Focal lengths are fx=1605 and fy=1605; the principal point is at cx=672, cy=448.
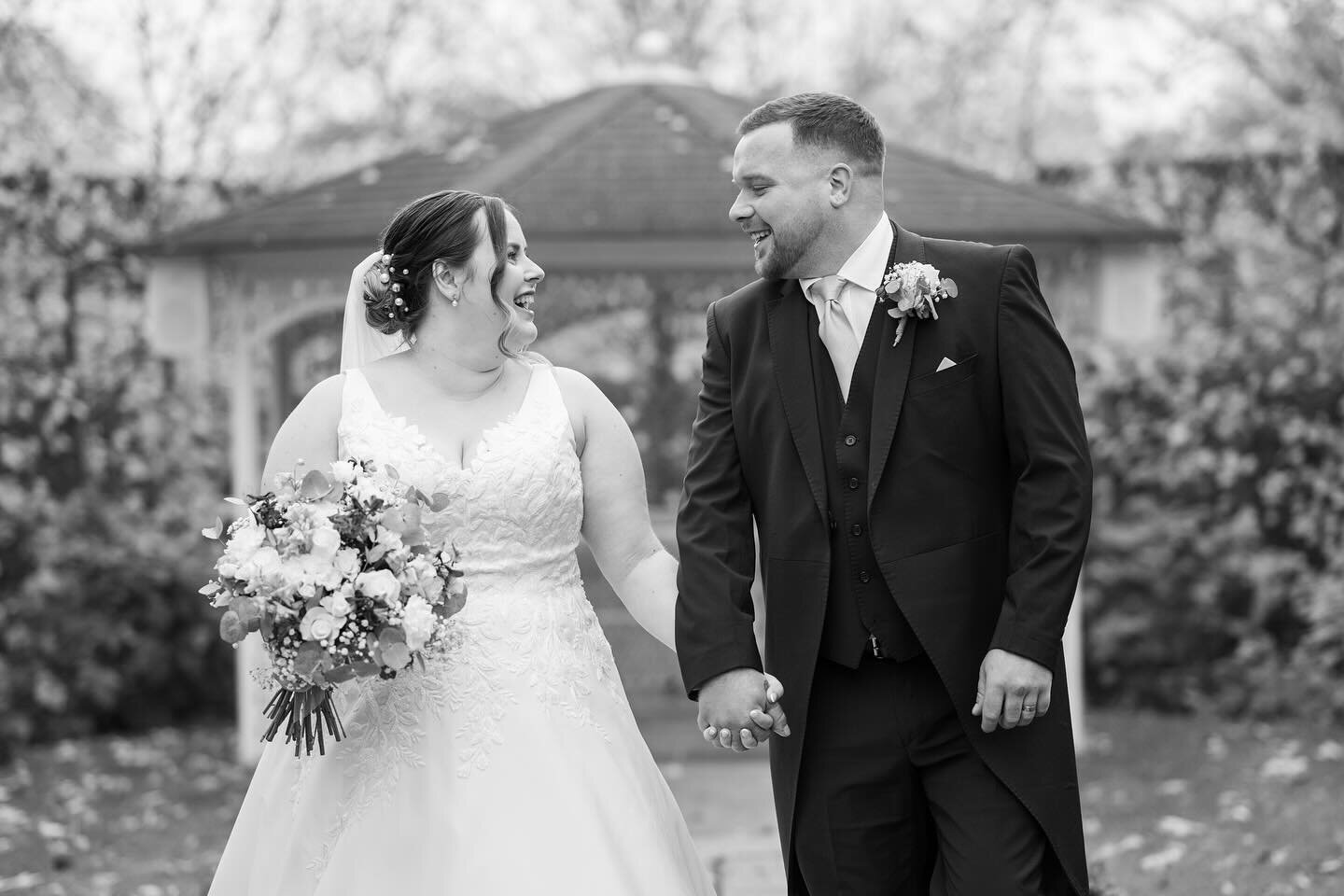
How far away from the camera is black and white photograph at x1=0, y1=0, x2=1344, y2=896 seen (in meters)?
3.20

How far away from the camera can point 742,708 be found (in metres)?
3.20

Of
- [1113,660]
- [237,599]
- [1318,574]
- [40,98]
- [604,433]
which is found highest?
[40,98]

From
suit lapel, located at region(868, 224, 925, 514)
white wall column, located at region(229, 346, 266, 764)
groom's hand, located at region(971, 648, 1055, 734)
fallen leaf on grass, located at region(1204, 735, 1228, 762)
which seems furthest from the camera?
white wall column, located at region(229, 346, 266, 764)

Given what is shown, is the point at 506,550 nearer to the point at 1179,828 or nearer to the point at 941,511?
the point at 941,511

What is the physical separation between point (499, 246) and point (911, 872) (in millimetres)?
1644

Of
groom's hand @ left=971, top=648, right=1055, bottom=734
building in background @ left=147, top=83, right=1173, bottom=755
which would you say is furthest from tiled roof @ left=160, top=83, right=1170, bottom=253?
groom's hand @ left=971, top=648, right=1055, bottom=734

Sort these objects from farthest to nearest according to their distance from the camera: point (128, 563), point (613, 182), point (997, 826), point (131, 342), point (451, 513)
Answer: point (131, 342) → point (128, 563) → point (613, 182) → point (451, 513) → point (997, 826)

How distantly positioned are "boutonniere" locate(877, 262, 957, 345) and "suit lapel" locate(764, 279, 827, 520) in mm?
200

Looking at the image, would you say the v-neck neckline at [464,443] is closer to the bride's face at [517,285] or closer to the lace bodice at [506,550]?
the lace bodice at [506,550]

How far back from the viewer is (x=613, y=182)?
8.01 m

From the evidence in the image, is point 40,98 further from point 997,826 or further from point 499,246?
point 997,826

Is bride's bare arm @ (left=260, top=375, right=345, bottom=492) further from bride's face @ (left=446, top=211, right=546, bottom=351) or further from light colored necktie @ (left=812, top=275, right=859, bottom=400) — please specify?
light colored necktie @ (left=812, top=275, right=859, bottom=400)

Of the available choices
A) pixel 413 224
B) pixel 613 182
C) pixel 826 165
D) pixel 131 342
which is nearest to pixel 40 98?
pixel 131 342

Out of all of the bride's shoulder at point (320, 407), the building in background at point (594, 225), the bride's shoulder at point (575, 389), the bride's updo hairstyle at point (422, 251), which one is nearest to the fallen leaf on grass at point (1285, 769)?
the building in background at point (594, 225)
